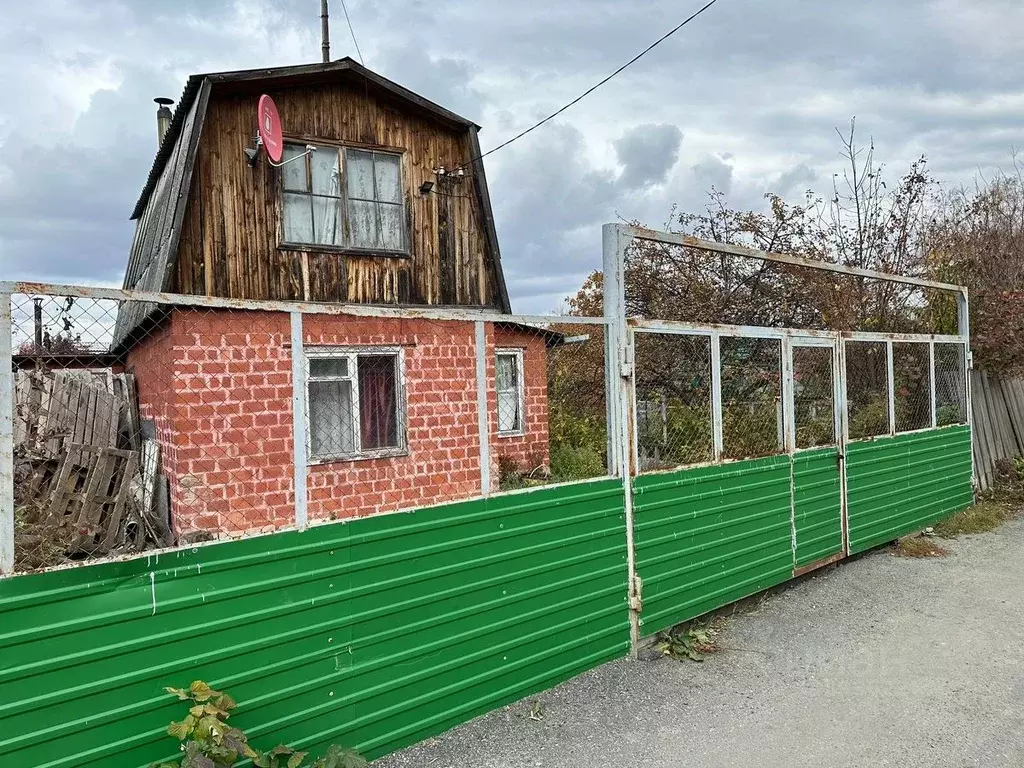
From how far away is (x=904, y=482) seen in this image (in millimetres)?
8078

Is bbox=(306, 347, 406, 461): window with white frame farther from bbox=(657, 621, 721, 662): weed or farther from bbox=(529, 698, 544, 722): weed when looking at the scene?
bbox=(529, 698, 544, 722): weed

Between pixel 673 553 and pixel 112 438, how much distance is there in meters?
6.58

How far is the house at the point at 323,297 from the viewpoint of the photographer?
744 centimetres

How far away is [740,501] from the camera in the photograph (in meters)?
5.85

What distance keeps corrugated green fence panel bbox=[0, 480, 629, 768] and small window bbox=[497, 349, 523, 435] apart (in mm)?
5188

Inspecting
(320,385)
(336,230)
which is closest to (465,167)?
(336,230)

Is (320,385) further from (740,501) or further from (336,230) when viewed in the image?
(740,501)

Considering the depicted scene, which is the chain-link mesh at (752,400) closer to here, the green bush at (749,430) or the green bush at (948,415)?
the green bush at (749,430)

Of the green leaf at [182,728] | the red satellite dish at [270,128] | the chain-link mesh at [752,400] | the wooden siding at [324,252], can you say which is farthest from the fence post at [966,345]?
the green leaf at [182,728]

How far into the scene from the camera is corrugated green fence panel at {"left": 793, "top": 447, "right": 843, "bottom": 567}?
21.4 feet

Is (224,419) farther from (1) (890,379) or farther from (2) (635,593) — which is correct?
(1) (890,379)

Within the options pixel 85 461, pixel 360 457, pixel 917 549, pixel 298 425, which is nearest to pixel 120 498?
pixel 85 461

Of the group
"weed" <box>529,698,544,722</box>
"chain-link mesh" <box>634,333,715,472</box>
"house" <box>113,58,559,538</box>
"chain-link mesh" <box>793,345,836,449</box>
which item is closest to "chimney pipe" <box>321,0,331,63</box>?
"house" <box>113,58,559,538</box>

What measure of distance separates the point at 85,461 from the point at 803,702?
6.88 metres
